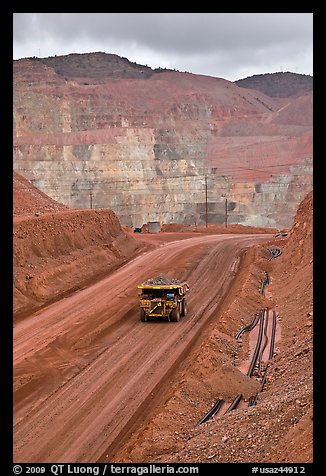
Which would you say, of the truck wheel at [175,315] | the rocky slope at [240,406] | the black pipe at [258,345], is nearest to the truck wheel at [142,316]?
the truck wheel at [175,315]

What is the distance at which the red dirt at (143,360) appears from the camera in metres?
10.2

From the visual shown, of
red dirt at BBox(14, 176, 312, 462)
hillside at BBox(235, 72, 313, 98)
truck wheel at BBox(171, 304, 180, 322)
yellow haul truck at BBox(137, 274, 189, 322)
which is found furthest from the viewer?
hillside at BBox(235, 72, 313, 98)

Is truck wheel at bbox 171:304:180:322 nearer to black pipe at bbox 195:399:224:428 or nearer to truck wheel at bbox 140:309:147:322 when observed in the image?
truck wheel at bbox 140:309:147:322

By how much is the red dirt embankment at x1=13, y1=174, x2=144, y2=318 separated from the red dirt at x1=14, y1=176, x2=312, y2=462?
0.08 metres

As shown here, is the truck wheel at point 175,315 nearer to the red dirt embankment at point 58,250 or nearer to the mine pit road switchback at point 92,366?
the mine pit road switchback at point 92,366

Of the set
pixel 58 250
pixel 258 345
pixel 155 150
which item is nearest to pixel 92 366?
pixel 258 345

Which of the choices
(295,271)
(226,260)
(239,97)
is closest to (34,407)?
(295,271)

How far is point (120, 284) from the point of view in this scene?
2731cm

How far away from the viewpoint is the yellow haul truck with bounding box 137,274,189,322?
64.8 feet

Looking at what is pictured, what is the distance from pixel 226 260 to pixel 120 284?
954cm

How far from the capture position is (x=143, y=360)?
15664 millimetres

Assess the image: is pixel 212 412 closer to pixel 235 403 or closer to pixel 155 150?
pixel 235 403

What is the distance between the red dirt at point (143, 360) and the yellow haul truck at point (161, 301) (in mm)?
426

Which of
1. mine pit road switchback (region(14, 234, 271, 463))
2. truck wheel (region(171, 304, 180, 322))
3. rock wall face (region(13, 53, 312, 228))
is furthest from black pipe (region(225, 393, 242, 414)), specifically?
rock wall face (region(13, 53, 312, 228))
